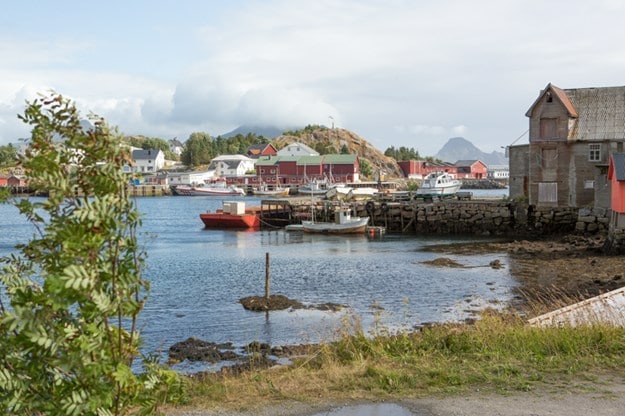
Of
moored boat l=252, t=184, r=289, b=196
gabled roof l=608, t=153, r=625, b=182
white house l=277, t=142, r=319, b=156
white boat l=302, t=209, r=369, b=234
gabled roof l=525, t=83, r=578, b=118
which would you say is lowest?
white boat l=302, t=209, r=369, b=234

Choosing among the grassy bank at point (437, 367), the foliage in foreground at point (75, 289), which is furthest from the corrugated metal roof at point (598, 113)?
the foliage in foreground at point (75, 289)

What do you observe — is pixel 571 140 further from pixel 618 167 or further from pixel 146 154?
pixel 146 154

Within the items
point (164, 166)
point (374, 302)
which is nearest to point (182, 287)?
point (374, 302)

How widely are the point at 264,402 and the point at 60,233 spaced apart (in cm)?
535

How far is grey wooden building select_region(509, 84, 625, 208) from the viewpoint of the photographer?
4894 centimetres

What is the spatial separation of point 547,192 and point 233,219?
30.0 meters

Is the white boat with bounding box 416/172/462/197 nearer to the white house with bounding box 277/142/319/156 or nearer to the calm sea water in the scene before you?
the calm sea water

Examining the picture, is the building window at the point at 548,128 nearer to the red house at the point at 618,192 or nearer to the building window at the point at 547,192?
the building window at the point at 547,192

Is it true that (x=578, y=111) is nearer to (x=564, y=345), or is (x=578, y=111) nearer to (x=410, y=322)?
(x=410, y=322)

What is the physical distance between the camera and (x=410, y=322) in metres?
22.4

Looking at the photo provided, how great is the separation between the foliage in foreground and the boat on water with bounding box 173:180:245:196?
136856 millimetres

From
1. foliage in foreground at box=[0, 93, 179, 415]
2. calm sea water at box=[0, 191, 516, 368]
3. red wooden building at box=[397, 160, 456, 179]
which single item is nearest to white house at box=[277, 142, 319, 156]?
red wooden building at box=[397, 160, 456, 179]

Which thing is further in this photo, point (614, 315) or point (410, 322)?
point (410, 322)

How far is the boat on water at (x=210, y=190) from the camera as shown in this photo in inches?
5653
